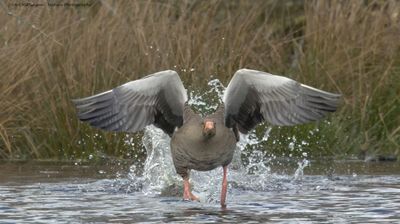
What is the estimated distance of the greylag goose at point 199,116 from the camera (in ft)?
36.1

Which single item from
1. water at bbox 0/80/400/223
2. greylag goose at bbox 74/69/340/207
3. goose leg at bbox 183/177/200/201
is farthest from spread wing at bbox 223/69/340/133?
goose leg at bbox 183/177/200/201

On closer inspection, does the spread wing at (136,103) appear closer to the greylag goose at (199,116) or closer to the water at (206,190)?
the greylag goose at (199,116)

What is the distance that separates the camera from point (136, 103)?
1147 centimetres

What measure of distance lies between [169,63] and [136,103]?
8.98 ft

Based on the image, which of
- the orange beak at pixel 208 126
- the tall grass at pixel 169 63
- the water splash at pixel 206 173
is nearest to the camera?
the orange beak at pixel 208 126

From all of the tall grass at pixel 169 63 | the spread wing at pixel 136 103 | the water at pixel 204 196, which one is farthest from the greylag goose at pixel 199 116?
the tall grass at pixel 169 63

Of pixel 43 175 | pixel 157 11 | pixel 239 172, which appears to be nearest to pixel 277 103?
pixel 239 172

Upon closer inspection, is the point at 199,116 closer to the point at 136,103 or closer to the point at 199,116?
the point at 199,116

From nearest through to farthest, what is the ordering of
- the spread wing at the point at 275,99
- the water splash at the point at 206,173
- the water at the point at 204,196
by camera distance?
the water at the point at 204,196
the spread wing at the point at 275,99
the water splash at the point at 206,173

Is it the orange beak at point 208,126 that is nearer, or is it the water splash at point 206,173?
the orange beak at point 208,126

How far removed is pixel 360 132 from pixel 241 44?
5.57 feet

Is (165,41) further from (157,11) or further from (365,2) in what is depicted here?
(365,2)

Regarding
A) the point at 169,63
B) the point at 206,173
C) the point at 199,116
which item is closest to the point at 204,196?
the point at 199,116

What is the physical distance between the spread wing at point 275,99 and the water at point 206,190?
706 millimetres
